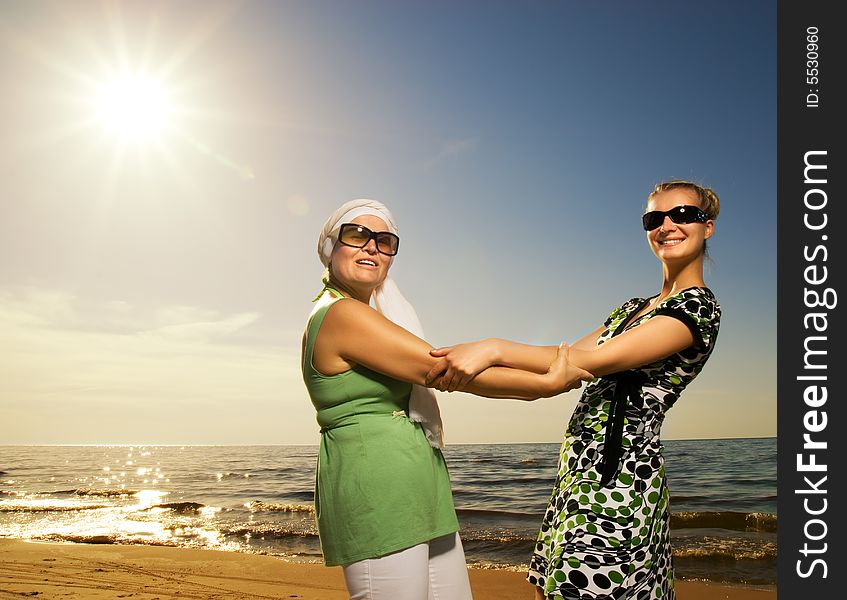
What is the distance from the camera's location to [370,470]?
7.38ft

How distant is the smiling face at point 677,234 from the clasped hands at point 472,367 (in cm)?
54

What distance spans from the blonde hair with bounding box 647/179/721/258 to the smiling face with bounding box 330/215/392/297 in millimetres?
1099

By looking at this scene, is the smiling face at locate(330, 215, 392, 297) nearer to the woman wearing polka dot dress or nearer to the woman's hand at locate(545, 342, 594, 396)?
the woman wearing polka dot dress

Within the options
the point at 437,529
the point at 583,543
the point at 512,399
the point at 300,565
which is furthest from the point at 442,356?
the point at 300,565

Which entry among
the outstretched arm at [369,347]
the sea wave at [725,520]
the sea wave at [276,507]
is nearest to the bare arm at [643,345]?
the outstretched arm at [369,347]

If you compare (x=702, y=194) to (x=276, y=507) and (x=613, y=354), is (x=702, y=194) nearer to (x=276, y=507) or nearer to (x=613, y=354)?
(x=613, y=354)

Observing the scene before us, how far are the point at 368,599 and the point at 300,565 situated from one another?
22.7 feet

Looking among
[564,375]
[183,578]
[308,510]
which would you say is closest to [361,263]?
[564,375]

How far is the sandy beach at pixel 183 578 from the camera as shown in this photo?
6988mm

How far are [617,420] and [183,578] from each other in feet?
22.9

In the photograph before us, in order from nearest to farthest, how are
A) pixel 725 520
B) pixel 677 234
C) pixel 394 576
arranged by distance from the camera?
pixel 394 576, pixel 677 234, pixel 725 520

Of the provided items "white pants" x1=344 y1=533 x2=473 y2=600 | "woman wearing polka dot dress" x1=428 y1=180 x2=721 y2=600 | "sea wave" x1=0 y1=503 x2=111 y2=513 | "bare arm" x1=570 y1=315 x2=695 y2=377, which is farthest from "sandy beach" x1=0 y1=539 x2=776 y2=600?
"sea wave" x1=0 y1=503 x2=111 y2=513
